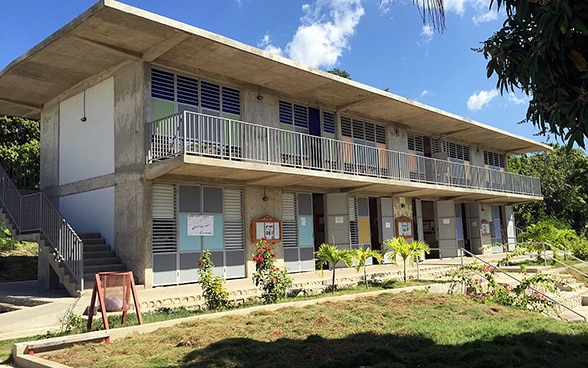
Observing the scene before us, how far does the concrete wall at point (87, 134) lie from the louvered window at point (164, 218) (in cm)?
200

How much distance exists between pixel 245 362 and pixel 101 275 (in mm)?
3485

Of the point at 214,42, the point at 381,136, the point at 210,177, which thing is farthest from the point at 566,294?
the point at 214,42

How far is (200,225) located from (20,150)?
14066 millimetres

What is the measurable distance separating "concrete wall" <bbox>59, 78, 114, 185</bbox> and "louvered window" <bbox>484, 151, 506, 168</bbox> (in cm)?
2134

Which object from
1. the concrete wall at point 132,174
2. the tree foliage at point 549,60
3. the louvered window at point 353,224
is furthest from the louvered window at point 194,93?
the tree foliage at point 549,60

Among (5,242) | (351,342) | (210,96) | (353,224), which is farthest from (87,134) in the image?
(351,342)

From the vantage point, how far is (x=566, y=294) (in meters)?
16.0

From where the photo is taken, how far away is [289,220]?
1752 cm

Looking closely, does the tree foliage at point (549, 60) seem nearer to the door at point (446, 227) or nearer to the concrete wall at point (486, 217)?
the door at point (446, 227)

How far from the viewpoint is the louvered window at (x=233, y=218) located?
51.3 ft

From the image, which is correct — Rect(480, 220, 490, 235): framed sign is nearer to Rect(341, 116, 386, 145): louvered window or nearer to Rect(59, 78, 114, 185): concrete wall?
Rect(341, 116, 386, 145): louvered window

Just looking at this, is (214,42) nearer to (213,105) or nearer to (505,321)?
(213,105)

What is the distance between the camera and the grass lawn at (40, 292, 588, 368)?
664 centimetres

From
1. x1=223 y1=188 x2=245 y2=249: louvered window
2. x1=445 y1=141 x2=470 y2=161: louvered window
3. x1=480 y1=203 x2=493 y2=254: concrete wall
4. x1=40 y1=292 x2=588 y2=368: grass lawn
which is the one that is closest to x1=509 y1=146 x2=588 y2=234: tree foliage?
x1=480 y1=203 x2=493 y2=254: concrete wall
